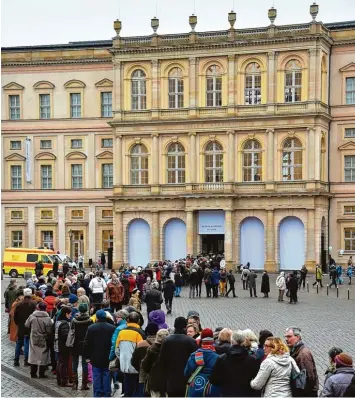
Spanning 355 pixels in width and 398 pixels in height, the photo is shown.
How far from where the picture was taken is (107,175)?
71.1m

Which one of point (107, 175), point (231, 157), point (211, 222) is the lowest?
point (211, 222)

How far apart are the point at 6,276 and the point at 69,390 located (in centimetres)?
4073

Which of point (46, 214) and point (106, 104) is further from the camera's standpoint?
point (46, 214)

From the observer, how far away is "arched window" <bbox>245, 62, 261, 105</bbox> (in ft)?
211

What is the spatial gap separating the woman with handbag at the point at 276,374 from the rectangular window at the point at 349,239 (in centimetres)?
5302

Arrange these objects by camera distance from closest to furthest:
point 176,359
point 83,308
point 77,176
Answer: point 176,359
point 83,308
point 77,176

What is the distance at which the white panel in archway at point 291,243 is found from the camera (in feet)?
207

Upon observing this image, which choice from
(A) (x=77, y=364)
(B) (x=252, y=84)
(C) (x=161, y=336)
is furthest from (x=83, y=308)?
(B) (x=252, y=84)

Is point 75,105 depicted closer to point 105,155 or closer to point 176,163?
point 105,155

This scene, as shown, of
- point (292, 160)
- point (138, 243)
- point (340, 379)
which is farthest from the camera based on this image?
point (138, 243)

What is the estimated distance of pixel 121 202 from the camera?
219 ft

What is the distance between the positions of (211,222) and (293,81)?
1181 centimetres

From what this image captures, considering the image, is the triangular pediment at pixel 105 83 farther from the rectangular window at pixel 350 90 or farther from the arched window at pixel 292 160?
the rectangular window at pixel 350 90

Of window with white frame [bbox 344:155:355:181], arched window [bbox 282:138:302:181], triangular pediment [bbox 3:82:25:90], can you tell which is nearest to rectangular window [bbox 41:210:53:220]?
triangular pediment [bbox 3:82:25:90]
